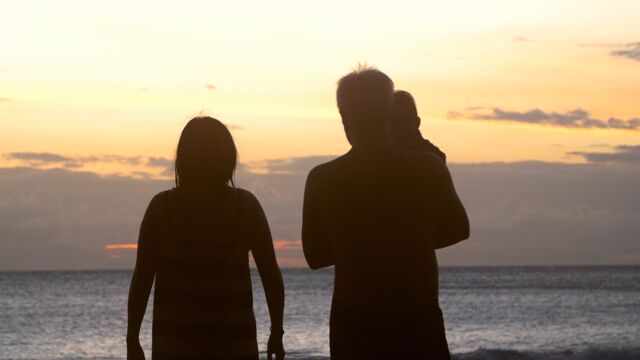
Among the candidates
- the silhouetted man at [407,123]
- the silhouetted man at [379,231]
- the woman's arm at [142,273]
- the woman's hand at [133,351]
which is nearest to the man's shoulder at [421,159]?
the silhouetted man at [379,231]

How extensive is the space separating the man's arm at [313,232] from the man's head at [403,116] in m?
0.44

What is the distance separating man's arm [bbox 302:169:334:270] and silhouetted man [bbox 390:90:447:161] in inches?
17.2

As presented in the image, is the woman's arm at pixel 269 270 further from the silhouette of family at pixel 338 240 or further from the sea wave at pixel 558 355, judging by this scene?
the sea wave at pixel 558 355

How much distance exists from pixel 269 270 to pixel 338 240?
69cm

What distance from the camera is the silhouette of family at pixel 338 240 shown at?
145 inches

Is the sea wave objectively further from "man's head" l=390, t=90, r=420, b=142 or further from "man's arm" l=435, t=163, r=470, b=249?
"man's arm" l=435, t=163, r=470, b=249

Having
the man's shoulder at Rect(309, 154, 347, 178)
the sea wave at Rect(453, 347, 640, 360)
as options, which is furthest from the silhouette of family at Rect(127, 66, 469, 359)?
the sea wave at Rect(453, 347, 640, 360)

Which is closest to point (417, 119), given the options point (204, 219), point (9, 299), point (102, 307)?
point (204, 219)

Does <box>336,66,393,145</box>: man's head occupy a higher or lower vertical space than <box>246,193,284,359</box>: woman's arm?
higher

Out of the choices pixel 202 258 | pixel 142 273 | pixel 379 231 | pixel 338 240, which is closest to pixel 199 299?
pixel 202 258

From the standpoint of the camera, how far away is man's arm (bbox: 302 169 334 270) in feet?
12.6

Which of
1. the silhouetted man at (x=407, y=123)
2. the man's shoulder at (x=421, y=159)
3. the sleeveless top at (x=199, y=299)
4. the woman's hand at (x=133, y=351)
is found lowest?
the woman's hand at (x=133, y=351)

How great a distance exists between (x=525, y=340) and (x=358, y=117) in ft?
113

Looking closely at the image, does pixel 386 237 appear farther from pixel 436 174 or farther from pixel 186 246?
pixel 186 246
